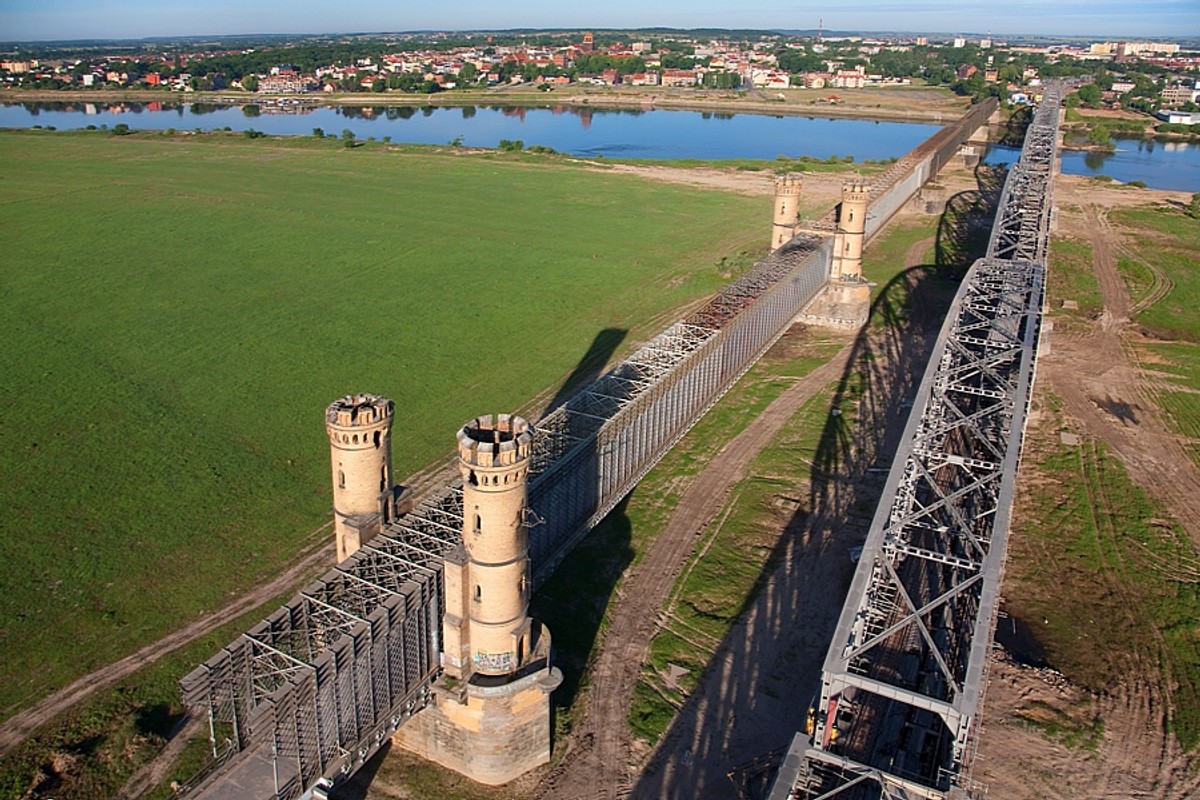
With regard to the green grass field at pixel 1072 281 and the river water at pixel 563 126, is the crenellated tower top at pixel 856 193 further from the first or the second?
the river water at pixel 563 126

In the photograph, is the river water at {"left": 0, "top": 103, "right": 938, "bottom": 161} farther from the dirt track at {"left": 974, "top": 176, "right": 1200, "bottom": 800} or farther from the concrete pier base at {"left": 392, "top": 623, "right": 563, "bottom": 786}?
the concrete pier base at {"left": 392, "top": 623, "right": 563, "bottom": 786}

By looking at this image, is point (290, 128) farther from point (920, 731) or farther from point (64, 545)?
point (920, 731)

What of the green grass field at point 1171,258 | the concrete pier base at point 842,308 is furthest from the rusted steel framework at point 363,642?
the green grass field at point 1171,258

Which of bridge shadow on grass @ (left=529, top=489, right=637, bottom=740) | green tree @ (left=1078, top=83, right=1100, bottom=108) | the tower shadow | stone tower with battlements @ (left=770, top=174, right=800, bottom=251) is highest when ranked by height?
green tree @ (left=1078, top=83, right=1100, bottom=108)

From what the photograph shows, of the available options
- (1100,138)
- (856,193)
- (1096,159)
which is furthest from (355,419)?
(1100,138)

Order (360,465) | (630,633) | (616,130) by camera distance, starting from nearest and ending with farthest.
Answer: (360,465)
(630,633)
(616,130)

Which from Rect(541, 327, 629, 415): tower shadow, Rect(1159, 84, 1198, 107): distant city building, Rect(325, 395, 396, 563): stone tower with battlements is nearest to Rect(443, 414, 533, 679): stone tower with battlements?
Rect(325, 395, 396, 563): stone tower with battlements

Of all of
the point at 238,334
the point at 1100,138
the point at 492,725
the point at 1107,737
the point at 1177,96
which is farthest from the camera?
the point at 1177,96

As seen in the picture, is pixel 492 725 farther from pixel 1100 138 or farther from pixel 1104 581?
pixel 1100 138
